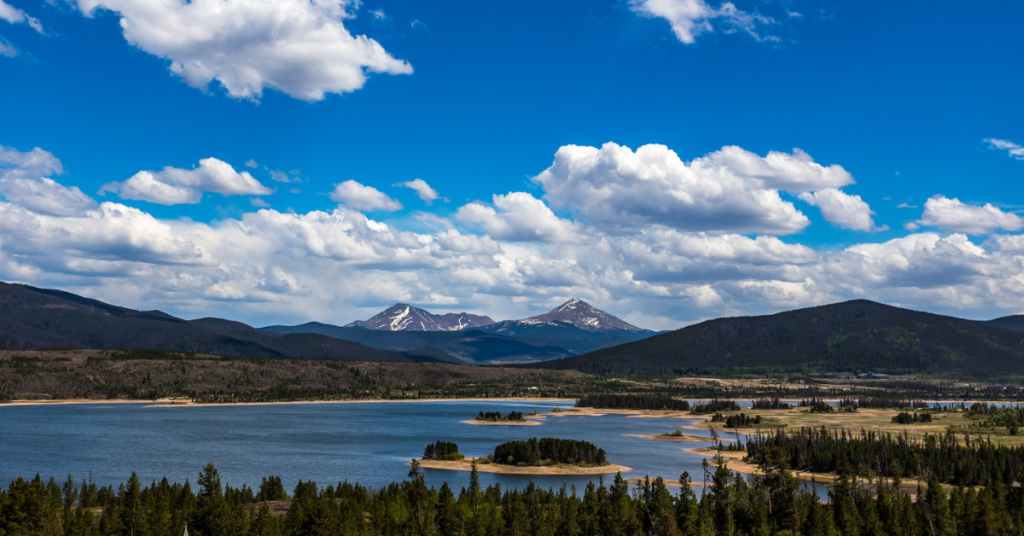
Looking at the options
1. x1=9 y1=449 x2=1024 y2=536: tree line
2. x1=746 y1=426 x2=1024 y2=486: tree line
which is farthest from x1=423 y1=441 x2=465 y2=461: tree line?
x1=746 y1=426 x2=1024 y2=486: tree line

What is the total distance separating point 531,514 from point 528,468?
208 feet

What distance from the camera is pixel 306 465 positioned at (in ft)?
561

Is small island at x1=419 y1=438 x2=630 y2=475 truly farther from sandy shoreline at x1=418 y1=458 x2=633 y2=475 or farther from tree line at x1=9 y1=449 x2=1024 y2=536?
tree line at x1=9 y1=449 x2=1024 y2=536

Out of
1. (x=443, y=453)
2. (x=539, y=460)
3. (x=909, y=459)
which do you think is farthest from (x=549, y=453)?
(x=909, y=459)

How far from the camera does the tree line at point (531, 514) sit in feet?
321

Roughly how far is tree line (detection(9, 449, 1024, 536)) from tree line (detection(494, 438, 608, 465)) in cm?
5472

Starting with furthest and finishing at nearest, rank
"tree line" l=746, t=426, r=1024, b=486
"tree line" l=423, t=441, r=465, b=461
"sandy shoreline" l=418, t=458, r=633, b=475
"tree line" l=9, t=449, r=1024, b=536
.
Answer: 1. "tree line" l=423, t=441, r=465, b=461
2. "sandy shoreline" l=418, t=458, r=633, b=475
3. "tree line" l=746, t=426, r=1024, b=486
4. "tree line" l=9, t=449, r=1024, b=536

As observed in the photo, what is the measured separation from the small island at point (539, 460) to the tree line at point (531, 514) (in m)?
49.3

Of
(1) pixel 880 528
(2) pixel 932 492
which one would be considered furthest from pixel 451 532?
(2) pixel 932 492

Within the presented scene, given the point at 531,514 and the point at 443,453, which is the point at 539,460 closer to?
the point at 443,453

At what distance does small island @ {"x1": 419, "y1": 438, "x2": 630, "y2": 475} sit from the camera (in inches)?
6654

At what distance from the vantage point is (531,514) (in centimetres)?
10731

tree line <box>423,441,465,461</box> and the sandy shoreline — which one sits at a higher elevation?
tree line <box>423,441,465,461</box>

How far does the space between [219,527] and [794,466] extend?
12784 cm
